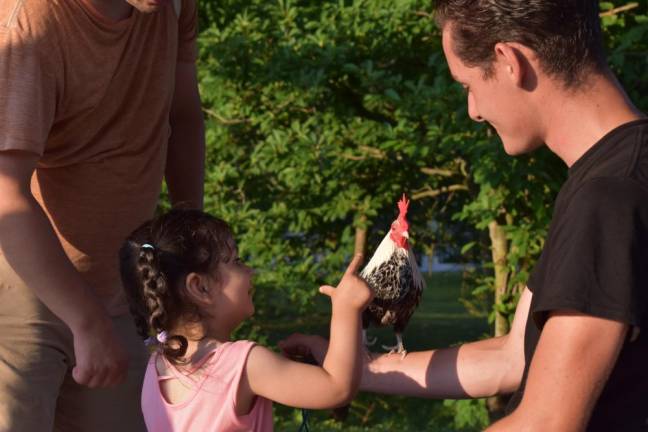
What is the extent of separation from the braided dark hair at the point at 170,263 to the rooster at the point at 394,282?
38 centimetres

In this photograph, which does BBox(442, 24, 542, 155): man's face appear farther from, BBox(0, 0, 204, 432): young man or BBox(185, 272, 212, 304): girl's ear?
BBox(0, 0, 204, 432): young man

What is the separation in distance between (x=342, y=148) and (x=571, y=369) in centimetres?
554

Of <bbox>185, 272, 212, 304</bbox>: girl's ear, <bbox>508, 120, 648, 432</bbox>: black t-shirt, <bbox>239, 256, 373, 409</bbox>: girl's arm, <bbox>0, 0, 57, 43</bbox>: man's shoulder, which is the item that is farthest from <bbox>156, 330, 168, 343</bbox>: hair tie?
<bbox>508, 120, 648, 432</bbox>: black t-shirt

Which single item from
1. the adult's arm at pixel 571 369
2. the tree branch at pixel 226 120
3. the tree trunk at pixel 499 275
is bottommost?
the tree trunk at pixel 499 275

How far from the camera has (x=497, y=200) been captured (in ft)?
21.4

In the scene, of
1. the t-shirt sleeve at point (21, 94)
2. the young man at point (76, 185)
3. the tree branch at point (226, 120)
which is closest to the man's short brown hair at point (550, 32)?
the young man at point (76, 185)

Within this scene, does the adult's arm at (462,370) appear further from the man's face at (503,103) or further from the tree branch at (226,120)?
the tree branch at (226,120)

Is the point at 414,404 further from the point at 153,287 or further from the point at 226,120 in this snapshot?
the point at 153,287

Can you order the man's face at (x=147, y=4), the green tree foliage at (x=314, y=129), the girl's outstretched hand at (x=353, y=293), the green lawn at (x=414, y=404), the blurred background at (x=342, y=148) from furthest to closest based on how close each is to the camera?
the green lawn at (x=414, y=404), the green tree foliage at (x=314, y=129), the blurred background at (x=342, y=148), the man's face at (x=147, y=4), the girl's outstretched hand at (x=353, y=293)

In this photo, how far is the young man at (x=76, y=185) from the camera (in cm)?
284

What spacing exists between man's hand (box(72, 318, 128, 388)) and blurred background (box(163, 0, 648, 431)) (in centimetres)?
361

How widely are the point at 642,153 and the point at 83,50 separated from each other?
1.59 metres

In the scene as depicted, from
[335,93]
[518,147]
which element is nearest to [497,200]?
[335,93]

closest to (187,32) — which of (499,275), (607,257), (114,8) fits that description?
(114,8)
